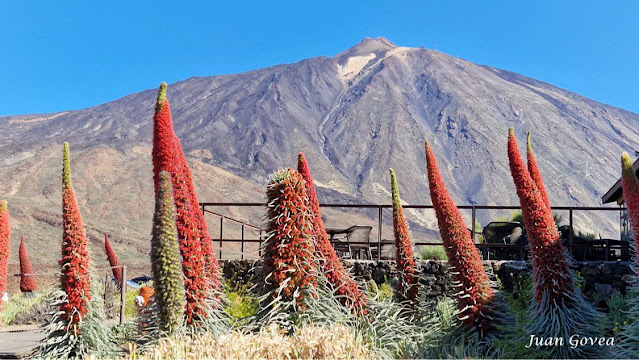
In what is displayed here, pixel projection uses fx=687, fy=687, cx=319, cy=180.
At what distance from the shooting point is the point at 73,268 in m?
4.77

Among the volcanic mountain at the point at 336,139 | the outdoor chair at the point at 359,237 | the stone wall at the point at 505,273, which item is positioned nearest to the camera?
the stone wall at the point at 505,273

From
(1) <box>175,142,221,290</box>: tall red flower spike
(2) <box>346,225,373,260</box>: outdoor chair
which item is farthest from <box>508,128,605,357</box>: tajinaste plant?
(2) <box>346,225,373,260</box>: outdoor chair

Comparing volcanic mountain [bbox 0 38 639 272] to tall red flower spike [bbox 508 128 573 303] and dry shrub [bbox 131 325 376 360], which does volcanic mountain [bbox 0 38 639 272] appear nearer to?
tall red flower spike [bbox 508 128 573 303]

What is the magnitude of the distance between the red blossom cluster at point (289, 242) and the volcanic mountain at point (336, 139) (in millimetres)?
39961

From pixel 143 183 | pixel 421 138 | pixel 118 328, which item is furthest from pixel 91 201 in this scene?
pixel 421 138

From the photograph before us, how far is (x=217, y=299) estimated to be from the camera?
14.8 feet

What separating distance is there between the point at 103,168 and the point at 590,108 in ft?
342

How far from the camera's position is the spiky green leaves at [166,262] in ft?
12.9

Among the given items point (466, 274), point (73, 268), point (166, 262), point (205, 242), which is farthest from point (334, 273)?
point (73, 268)

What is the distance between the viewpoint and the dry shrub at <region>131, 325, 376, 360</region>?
365cm

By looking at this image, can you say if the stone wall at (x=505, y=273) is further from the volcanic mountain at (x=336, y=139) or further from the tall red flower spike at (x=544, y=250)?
the volcanic mountain at (x=336, y=139)

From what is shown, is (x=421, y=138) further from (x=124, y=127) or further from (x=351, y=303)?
(x=351, y=303)

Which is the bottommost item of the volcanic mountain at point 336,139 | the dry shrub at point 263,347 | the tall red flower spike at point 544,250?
the dry shrub at point 263,347

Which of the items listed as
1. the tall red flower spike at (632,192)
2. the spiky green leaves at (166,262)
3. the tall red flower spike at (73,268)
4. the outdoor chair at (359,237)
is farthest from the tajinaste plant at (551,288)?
the outdoor chair at (359,237)
